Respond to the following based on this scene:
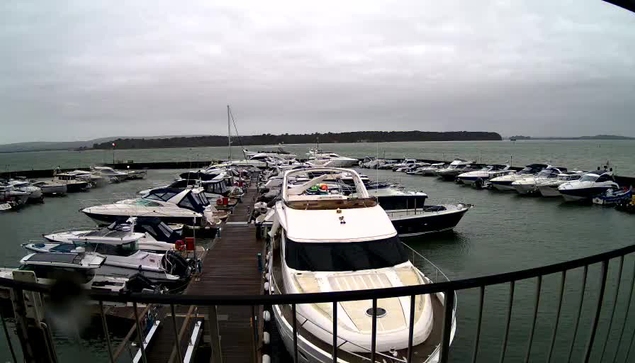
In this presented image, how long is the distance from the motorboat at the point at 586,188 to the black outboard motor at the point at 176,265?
97.1ft

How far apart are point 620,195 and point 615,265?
1638 centimetres

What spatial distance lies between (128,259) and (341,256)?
8498mm

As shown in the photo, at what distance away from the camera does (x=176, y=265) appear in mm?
13078

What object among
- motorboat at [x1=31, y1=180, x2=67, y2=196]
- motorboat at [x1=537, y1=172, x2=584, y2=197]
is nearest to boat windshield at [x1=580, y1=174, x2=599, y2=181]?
motorboat at [x1=537, y1=172, x2=584, y2=197]

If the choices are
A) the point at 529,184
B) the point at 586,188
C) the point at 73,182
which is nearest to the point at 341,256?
the point at 586,188

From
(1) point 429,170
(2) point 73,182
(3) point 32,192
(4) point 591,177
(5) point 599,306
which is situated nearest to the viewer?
(5) point 599,306

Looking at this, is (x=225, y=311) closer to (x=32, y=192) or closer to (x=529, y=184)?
(x=529, y=184)

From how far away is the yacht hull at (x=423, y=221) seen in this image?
19234mm

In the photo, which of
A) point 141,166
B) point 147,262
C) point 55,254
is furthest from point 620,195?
point 141,166

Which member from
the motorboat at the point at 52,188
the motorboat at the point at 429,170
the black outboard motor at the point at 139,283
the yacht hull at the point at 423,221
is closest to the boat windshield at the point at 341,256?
the black outboard motor at the point at 139,283

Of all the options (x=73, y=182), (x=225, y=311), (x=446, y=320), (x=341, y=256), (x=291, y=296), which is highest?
(x=291, y=296)

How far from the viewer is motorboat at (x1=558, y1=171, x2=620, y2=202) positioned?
28.9 metres

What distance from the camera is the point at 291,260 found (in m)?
Answer: 7.86

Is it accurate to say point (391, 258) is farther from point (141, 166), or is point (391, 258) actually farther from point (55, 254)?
point (141, 166)
